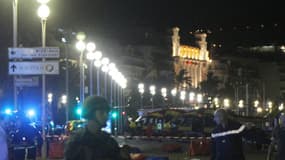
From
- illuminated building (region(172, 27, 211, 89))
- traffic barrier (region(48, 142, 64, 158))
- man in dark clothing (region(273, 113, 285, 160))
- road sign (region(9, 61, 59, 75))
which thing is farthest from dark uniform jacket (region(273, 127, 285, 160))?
illuminated building (region(172, 27, 211, 89))

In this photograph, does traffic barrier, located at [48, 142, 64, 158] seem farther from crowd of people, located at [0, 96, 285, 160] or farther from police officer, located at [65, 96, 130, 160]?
police officer, located at [65, 96, 130, 160]

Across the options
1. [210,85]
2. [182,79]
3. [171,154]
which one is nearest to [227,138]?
[171,154]

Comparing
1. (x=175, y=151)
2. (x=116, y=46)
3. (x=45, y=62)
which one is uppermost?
(x=116, y=46)

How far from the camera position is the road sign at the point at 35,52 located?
815 inches

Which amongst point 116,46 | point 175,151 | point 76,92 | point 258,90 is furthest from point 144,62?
point 175,151

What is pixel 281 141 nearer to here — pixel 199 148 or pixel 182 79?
pixel 199 148

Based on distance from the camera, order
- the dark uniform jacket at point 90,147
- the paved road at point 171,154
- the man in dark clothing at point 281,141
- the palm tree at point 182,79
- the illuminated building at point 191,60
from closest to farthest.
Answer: the dark uniform jacket at point 90,147 < the man in dark clothing at point 281,141 < the paved road at point 171,154 < the palm tree at point 182,79 < the illuminated building at point 191,60

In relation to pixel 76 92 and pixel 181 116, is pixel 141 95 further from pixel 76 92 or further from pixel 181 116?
pixel 181 116

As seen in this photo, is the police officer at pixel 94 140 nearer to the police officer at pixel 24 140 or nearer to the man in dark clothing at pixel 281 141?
the man in dark clothing at pixel 281 141

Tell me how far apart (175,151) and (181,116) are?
43.4 ft

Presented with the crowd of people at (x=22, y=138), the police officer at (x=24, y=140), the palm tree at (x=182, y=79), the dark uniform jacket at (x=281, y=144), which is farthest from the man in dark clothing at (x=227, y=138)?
the palm tree at (x=182, y=79)

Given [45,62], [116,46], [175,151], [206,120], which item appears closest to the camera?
[45,62]

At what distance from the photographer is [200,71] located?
6373 inches

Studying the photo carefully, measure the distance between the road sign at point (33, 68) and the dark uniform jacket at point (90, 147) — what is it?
15.9 metres
